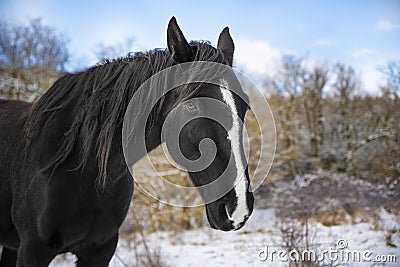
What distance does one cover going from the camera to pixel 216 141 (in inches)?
63.3

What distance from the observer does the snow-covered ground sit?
444 centimetres

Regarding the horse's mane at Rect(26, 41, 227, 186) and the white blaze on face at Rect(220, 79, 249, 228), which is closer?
the white blaze on face at Rect(220, 79, 249, 228)

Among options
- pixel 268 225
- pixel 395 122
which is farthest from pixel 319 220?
pixel 395 122

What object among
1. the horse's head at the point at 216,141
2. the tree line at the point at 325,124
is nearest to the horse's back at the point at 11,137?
the horse's head at the point at 216,141

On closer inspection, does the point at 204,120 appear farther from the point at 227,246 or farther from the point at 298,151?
the point at 298,151

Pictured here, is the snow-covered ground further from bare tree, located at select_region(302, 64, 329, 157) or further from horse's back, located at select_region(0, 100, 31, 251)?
bare tree, located at select_region(302, 64, 329, 157)

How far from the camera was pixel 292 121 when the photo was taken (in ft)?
44.0

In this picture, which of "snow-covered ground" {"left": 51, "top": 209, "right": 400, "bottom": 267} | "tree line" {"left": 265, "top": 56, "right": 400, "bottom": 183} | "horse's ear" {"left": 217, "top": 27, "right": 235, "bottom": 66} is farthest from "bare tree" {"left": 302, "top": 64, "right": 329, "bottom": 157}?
"horse's ear" {"left": 217, "top": 27, "right": 235, "bottom": 66}

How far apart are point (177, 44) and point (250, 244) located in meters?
5.12

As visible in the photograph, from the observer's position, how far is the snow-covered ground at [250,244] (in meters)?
4.44

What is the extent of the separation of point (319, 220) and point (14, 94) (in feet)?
23.2

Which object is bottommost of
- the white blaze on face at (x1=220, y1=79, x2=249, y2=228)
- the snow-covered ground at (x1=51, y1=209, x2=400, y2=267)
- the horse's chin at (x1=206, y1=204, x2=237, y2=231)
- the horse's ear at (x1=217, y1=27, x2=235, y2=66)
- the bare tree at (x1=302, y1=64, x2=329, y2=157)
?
the snow-covered ground at (x1=51, y1=209, x2=400, y2=267)

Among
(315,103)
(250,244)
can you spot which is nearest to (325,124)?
(315,103)

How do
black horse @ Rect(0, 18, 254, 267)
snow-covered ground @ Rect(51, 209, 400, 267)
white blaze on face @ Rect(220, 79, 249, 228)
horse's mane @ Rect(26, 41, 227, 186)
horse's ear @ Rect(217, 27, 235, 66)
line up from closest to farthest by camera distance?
white blaze on face @ Rect(220, 79, 249, 228) < black horse @ Rect(0, 18, 254, 267) < horse's mane @ Rect(26, 41, 227, 186) < horse's ear @ Rect(217, 27, 235, 66) < snow-covered ground @ Rect(51, 209, 400, 267)
